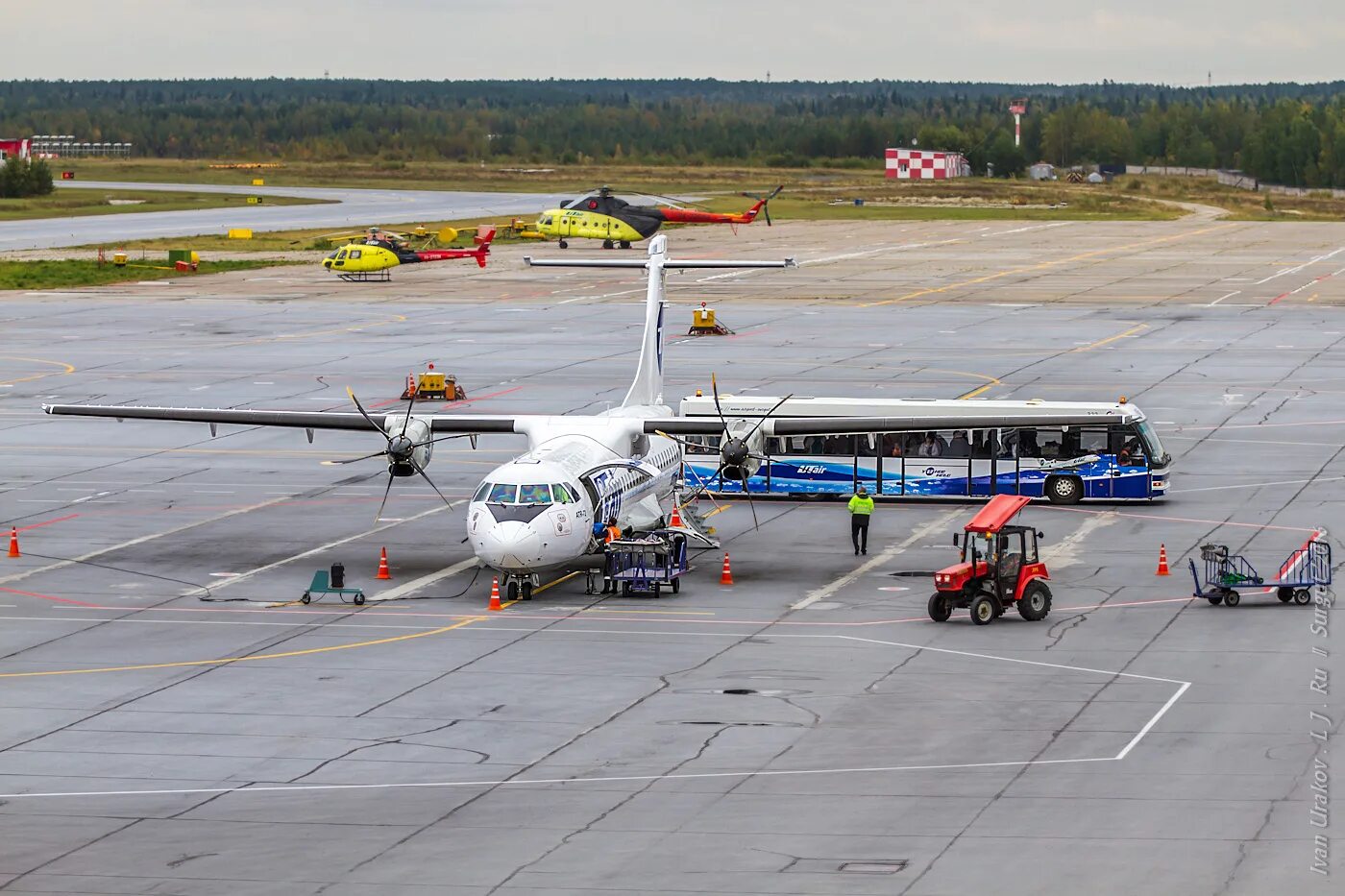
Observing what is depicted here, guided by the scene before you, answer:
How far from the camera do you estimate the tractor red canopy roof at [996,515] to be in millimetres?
39906

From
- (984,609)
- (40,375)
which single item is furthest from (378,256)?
(984,609)

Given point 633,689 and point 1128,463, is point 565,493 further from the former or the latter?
point 1128,463

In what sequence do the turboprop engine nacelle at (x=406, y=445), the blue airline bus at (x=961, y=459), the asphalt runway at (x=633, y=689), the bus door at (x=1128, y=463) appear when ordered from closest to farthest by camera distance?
the asphalt runway at (x=633, y=689)
the turboprop engine nacelle at (x=406, y=445)
the bus door at (x=1128, y=463)
the blue airline bus at (x=961, y=459)

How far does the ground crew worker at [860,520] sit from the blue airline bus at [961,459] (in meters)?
6.99

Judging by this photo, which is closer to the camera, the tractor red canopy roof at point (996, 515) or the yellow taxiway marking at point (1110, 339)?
the tractor red canopy roof at point (996, 515)

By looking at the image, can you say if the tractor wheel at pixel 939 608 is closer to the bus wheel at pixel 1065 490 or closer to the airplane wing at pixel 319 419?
the airplane wing at pixel 319 419

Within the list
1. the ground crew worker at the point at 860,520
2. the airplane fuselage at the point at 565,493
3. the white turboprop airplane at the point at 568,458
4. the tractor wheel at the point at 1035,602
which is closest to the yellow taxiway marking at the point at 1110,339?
the white turboprop airplane at the point at 568,458

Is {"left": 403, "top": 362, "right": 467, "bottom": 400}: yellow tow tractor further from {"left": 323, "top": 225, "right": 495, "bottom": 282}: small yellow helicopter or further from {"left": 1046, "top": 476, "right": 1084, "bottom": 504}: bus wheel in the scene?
{"left": 323, "top": 225, "right": 495, "bottom": 282}: small yellow helicopter

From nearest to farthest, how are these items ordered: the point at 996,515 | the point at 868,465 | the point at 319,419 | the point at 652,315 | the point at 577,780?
the point at 577,780, the point at 996,515, the point at 319,419, the point at 652,315, the point at 868,465

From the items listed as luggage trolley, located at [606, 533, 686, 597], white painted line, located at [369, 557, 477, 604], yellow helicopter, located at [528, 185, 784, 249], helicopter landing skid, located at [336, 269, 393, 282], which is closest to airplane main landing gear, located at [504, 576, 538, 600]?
luggage trolley, located at [606, 533, 686, 597]

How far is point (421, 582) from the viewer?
44031 mm

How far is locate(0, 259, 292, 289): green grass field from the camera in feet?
394

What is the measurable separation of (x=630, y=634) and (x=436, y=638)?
12.7ft

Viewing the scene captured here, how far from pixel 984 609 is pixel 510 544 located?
999 cm
